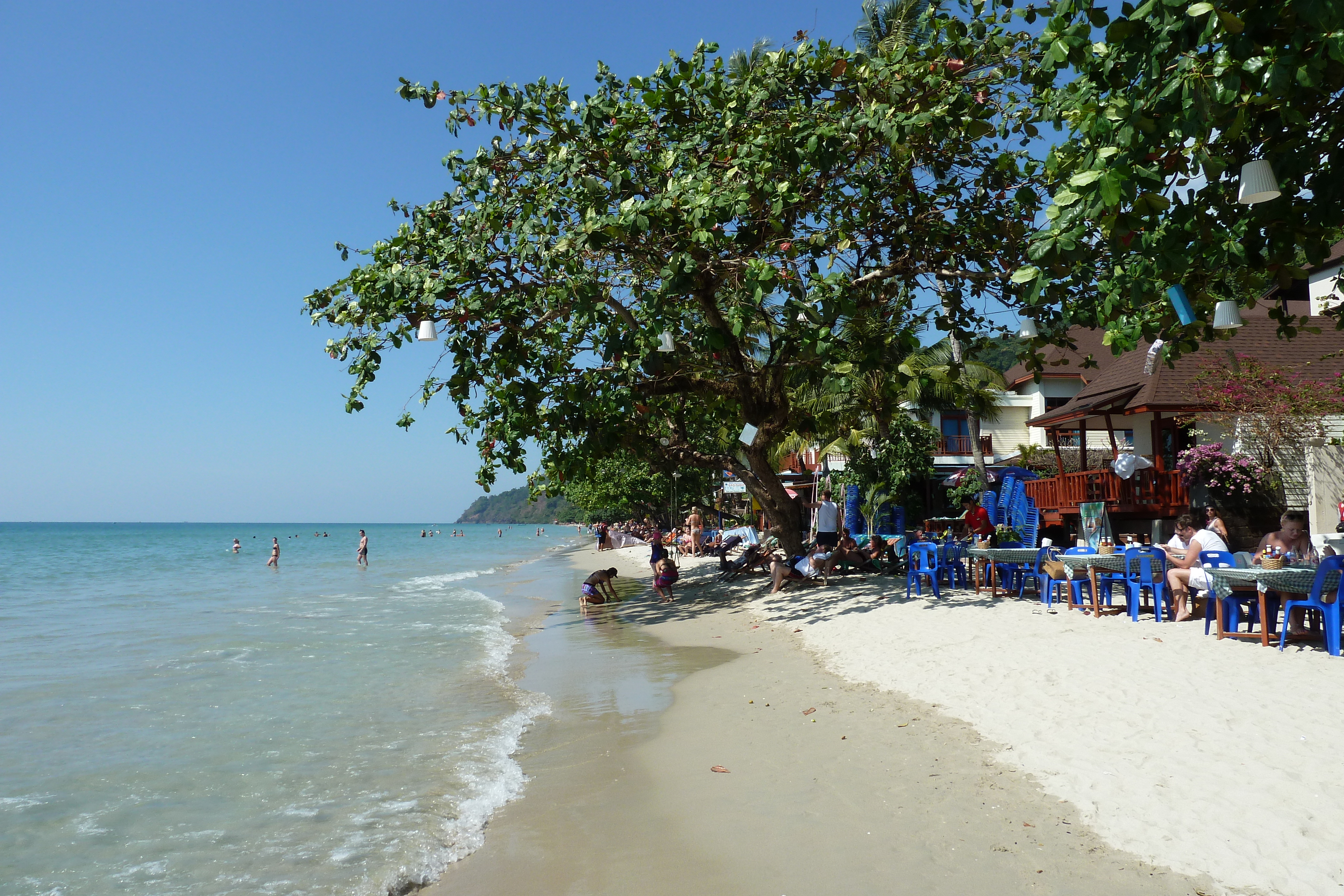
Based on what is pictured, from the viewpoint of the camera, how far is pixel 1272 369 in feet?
54.3

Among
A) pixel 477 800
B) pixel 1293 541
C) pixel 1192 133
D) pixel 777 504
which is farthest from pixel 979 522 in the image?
pixel 1192 133

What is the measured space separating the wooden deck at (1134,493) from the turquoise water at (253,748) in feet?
42.9

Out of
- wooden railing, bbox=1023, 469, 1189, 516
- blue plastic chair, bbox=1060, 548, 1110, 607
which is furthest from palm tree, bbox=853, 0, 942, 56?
blue plastic chair, bbox=1060, 548, 1110, 607

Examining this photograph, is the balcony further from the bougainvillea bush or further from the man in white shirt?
the man in white shirt

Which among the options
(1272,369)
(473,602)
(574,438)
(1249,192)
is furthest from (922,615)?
(473,602)

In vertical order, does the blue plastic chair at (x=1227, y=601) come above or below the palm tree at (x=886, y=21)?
below

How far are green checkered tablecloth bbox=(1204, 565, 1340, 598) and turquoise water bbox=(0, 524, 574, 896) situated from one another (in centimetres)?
655

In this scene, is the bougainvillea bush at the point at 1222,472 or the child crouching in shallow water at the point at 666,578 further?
the child crouching in shallow water at the point at 666,578

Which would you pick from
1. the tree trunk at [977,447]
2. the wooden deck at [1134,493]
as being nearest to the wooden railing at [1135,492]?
the wooden deck at [1134,493]

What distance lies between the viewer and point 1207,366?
16875 millimetres

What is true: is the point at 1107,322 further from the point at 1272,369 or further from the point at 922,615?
the point at 1272,369

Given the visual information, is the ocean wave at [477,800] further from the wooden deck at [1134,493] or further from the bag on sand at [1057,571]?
the wooden deck at [1134,493]

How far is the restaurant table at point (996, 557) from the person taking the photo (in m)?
11.2

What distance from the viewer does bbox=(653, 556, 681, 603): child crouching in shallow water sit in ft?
56.0
